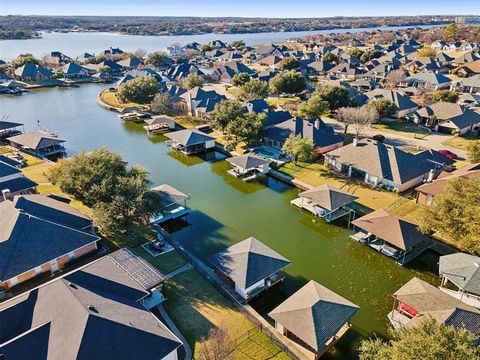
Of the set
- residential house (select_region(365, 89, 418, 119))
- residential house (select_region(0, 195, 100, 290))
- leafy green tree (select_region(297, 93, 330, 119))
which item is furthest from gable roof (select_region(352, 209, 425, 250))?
residential house (select_region(365, 89, 418, 119))

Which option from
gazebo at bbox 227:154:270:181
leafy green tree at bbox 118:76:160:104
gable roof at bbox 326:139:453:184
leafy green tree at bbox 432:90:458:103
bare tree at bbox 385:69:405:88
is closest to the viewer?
gable roof at bbox 326:139:453:184

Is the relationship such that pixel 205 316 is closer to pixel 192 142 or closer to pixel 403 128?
pixel 192 142

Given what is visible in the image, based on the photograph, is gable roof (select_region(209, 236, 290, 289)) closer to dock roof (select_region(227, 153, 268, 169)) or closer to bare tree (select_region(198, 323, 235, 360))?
bare tree (select_region(198, 323, 235, 360))

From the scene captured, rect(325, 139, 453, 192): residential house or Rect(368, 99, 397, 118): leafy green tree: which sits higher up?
Rect(368, 99, 397, 118): leafy green tree

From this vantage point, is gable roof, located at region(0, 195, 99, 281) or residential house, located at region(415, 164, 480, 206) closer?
gable roof, located at region(0, 195, 99, 281)

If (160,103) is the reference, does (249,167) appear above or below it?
below

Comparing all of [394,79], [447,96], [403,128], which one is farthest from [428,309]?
[394,79]
